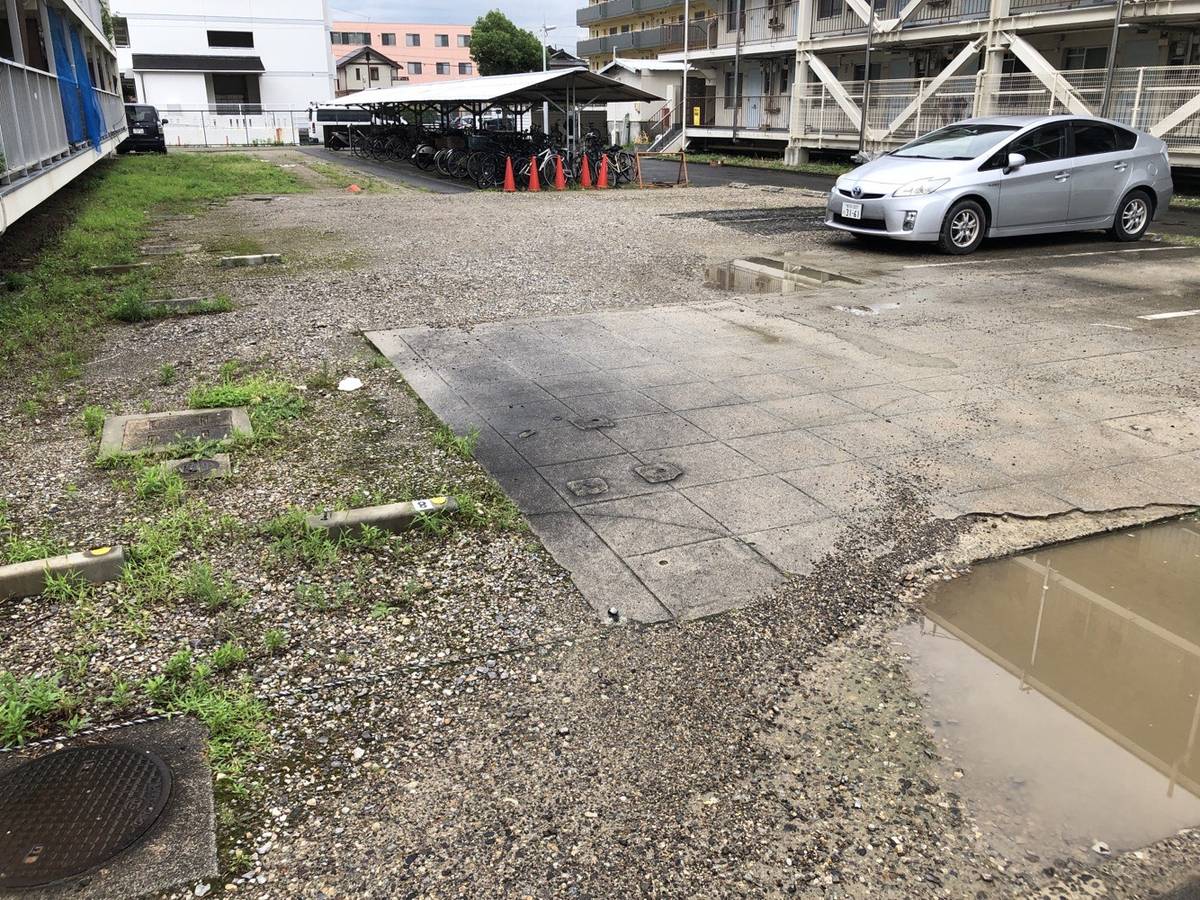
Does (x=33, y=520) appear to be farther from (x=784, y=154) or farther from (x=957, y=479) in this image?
(x=784, y=154)

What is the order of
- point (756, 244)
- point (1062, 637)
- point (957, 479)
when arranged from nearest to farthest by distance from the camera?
point (1062, 637) < point (957, 479) < point (756, 244)

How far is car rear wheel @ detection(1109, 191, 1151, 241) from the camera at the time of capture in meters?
12.7

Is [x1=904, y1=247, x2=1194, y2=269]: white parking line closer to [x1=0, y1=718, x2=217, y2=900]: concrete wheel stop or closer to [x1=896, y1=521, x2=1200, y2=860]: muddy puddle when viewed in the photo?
[x1=896, y1=521, x2=1200, y2=860]: muddy puddle

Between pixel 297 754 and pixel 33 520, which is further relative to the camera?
pixel 33 520

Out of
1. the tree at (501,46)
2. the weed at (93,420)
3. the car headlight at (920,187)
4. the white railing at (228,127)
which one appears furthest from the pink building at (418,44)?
the weed at (93,420)

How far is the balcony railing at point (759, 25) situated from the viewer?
3253 centimetres

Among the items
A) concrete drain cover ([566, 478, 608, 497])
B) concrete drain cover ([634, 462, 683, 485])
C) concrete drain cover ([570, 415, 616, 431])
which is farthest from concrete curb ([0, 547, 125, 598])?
concrete drain cover ([570, 415, 616, 431])

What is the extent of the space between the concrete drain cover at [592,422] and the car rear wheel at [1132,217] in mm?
10087

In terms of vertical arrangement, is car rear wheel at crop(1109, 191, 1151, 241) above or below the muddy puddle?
above

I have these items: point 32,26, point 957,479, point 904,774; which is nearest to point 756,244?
point 957,479

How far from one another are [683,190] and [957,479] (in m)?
18.3

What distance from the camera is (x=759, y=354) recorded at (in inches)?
290

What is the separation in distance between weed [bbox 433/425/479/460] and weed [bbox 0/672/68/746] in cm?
244

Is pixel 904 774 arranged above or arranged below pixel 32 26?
below
